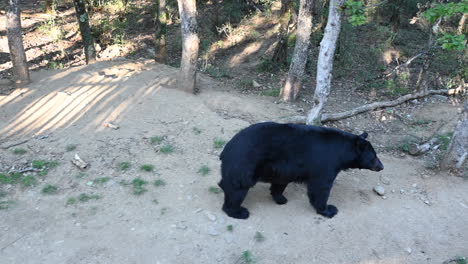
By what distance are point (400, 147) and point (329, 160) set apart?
3914mm

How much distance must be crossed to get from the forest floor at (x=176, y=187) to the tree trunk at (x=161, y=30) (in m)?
3.50

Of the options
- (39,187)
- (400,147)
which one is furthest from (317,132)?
(39,187)

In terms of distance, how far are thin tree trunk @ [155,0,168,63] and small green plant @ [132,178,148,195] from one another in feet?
31.3

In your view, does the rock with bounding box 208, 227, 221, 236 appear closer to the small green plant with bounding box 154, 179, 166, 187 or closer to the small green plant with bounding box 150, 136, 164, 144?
the small green plant with bounding box 154, 179, 166, 187

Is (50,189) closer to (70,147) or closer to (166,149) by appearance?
(70,147)

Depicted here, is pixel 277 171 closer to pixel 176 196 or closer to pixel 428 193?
pixel 176 196

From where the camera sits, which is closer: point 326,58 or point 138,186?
point 138,186

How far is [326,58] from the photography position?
8055mm

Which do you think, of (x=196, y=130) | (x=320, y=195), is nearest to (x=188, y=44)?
(x=196, y=130)

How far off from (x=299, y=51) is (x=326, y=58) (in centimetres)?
361

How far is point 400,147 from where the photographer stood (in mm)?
9219

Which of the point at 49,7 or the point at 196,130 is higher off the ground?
the point at 196,130

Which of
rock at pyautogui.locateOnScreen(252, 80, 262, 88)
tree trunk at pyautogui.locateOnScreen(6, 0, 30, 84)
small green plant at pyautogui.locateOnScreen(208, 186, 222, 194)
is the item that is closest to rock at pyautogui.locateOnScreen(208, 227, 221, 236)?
small green plant at pyautogui.locateOnScreen(208, 186, 222, 194)

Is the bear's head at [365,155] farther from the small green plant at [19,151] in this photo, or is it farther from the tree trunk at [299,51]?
the small green plant at [19,151]
